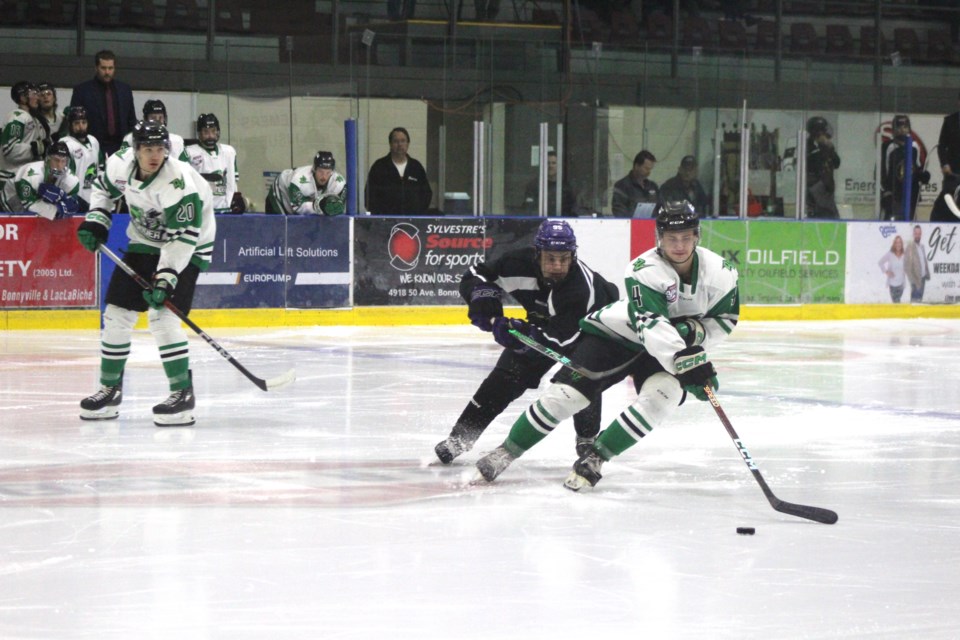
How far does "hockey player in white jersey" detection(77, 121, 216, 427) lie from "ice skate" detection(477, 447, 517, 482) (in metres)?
1.75

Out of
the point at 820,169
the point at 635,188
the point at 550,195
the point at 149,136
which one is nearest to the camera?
the point at 149,136

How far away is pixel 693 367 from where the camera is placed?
163 inches

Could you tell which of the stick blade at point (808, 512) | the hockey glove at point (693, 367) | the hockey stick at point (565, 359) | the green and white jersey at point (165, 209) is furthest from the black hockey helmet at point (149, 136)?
the stick blade at point (808, 512)

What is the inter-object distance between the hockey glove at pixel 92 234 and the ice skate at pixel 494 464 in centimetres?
222

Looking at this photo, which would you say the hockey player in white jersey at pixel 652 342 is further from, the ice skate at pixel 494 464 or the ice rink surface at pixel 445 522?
the ice rink surface at pixel 445 522

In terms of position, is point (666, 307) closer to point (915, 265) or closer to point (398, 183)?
point (398, 183)

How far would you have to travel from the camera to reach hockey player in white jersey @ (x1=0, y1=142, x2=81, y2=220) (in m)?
9.56

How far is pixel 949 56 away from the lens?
1622 cm

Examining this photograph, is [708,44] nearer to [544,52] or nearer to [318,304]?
[544,52]

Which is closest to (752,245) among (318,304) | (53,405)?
→ (318,304)

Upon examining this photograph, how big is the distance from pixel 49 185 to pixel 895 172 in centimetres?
728

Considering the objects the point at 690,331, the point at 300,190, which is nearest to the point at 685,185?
the point at 300,190

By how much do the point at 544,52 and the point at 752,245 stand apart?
8.11 ft

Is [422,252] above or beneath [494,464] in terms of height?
above
